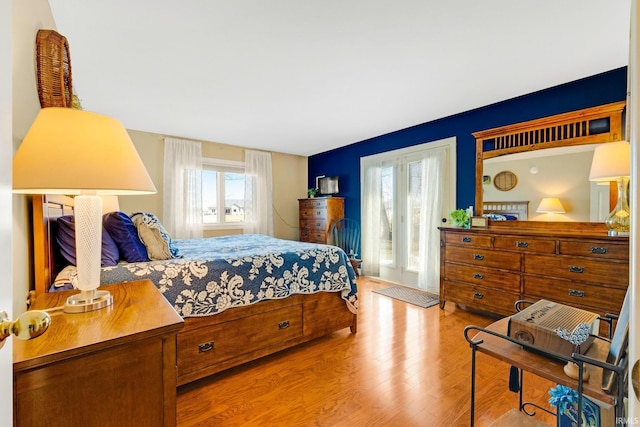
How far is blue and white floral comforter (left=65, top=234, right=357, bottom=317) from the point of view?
167 centimetres

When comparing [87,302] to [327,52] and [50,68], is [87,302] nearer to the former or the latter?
[50,68]

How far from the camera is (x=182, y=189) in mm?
4418

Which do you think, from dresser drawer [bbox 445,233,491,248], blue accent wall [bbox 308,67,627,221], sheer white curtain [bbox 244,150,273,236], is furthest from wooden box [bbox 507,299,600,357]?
sheer white curtain [bbox 244,150,273,236]

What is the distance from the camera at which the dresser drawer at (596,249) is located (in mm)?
2033

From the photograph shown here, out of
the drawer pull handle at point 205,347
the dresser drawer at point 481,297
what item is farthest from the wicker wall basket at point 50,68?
the dresser drawer at point 481,297

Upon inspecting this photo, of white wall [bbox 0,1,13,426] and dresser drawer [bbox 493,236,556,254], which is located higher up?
white wall [bbox 0,1,13,426]

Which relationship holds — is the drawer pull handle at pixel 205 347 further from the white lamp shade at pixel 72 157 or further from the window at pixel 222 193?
the window at pixel 222 193

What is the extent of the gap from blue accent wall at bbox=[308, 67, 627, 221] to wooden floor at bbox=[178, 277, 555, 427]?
203 centimetres

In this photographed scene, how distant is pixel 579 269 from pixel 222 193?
478cm

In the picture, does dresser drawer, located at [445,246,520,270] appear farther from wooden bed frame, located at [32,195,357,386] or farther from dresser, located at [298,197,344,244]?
dresser, located at [298,197,344,244]

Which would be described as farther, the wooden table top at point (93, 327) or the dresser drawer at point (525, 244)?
the dresser drawer at point (525, 244)

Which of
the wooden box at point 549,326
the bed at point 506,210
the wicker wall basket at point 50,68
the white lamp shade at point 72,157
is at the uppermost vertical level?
the wicker wall basket at point 50,68

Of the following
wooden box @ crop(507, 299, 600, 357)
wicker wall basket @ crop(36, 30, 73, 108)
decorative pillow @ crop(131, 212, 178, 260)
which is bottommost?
wooden box @ crop(507, 299, 600, 357)

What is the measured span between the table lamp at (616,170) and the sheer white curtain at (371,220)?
2.79m
